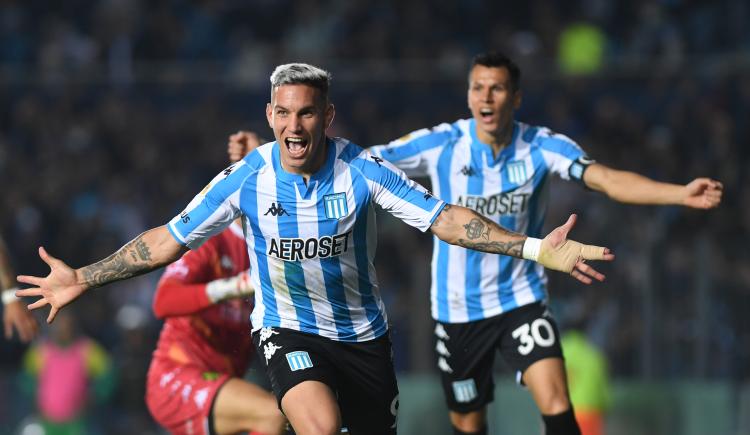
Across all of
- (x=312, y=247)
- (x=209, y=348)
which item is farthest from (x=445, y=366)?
(x=312, y=247)

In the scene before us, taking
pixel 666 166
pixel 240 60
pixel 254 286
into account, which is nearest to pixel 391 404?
pixel 254 286

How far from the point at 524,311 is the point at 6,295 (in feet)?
10.4

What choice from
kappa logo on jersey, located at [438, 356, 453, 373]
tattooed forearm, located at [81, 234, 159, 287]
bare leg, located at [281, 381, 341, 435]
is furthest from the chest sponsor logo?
tattooed forearm, located at [81, 234, 159, 287]

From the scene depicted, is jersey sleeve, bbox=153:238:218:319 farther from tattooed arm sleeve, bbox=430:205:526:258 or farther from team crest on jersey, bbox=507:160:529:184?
team crest on jersey, bbox=507:160:529:184

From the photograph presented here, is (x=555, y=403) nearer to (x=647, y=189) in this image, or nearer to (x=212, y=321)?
(x=647, y=189)

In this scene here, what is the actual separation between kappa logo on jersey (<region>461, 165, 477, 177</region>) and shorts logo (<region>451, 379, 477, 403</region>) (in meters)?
1.31

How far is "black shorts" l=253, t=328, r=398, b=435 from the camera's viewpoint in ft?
20.7

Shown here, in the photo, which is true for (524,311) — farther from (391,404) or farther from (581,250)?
(581,250)

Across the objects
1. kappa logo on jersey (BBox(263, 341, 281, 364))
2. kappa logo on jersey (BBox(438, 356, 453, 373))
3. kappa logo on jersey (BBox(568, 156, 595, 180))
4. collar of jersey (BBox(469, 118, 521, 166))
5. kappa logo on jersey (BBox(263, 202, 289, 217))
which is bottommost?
kappa logo on jersey (BBox(438, 356, 453, 373))

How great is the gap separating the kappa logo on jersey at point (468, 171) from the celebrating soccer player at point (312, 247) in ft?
4.50

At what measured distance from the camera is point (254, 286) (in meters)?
6.60

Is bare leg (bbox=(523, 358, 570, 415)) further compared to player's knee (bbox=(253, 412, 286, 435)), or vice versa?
bare leg (bbox=(523, 358, 570, 415))

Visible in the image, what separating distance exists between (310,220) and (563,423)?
2067 mm

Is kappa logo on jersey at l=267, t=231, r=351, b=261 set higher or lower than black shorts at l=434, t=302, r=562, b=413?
higher
